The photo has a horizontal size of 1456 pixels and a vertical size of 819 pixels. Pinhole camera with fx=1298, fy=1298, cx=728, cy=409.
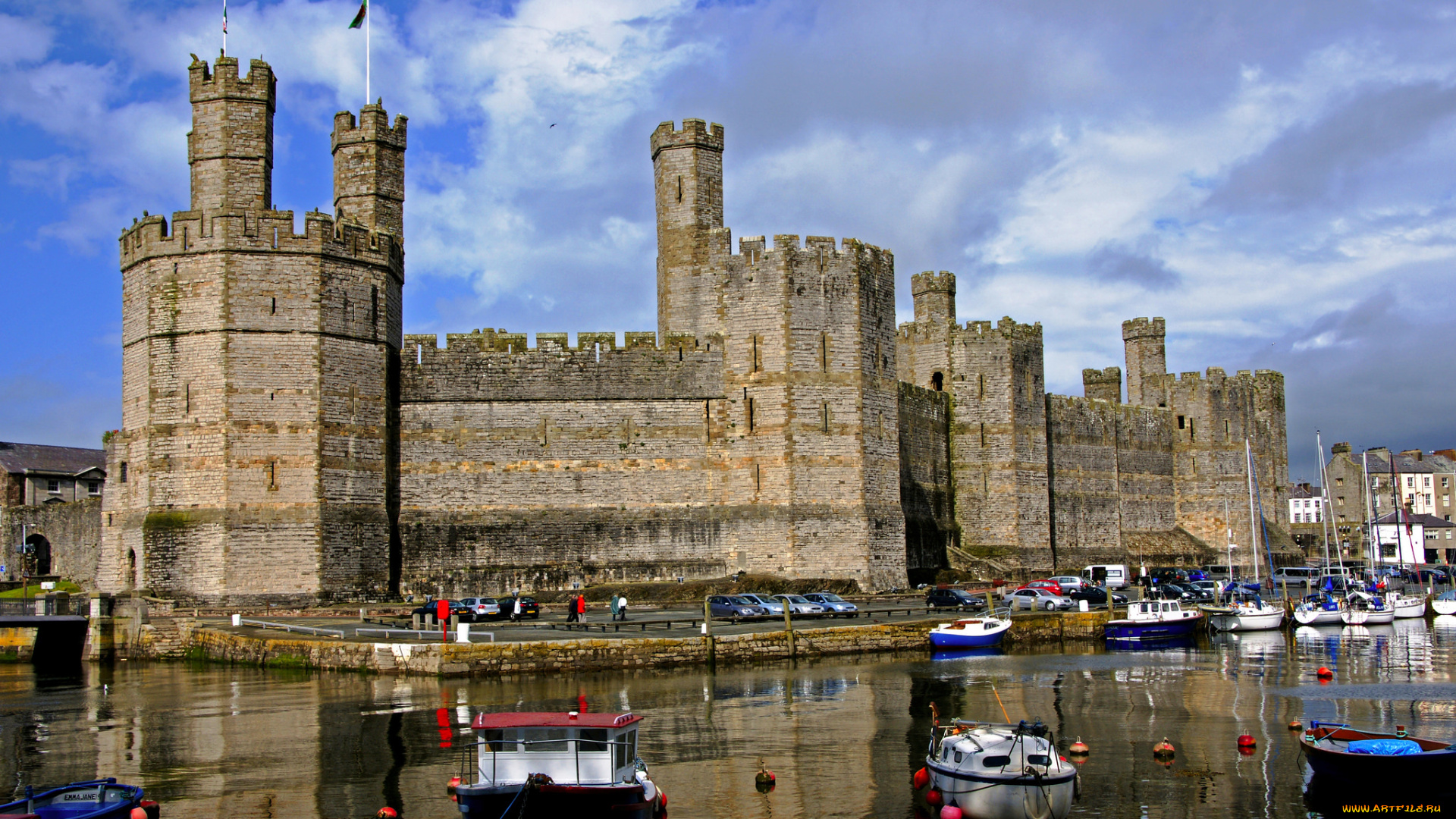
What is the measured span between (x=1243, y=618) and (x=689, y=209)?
24352mm

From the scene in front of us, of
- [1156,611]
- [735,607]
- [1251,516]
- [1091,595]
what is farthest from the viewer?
[1251,516]

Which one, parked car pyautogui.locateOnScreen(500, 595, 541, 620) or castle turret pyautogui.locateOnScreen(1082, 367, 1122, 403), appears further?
castle turret pyautogui.locateOnScreen(1082, 367, 1122, 403)

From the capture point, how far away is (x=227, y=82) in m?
39.7

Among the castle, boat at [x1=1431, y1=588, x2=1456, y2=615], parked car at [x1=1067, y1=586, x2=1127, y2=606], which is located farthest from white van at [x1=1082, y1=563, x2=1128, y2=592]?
boat at [x1=1431, y1=588, x2=1456, y2=615]

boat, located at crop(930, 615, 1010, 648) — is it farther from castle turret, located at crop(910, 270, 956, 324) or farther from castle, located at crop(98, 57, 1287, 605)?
castle turret, located at crop(910, 270, 956, 324)

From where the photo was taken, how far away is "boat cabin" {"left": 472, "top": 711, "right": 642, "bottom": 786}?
16859 millimetres

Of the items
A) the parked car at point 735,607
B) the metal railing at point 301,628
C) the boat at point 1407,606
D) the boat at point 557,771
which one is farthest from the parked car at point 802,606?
the boat at point 1407,606

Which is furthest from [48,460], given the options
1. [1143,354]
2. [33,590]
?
[1143,354]

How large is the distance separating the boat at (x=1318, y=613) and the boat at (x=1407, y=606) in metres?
4.55

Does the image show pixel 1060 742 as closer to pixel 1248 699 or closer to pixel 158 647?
pixel 1248 699

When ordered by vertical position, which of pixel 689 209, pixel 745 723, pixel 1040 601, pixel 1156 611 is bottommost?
pixel 745 723

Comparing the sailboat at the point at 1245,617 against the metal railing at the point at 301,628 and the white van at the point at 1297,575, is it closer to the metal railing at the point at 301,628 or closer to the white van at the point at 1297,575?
the white van at the point at 1297,575

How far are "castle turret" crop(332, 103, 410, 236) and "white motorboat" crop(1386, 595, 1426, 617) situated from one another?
135 ft

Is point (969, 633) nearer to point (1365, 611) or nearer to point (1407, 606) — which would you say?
point (1365, 611)
